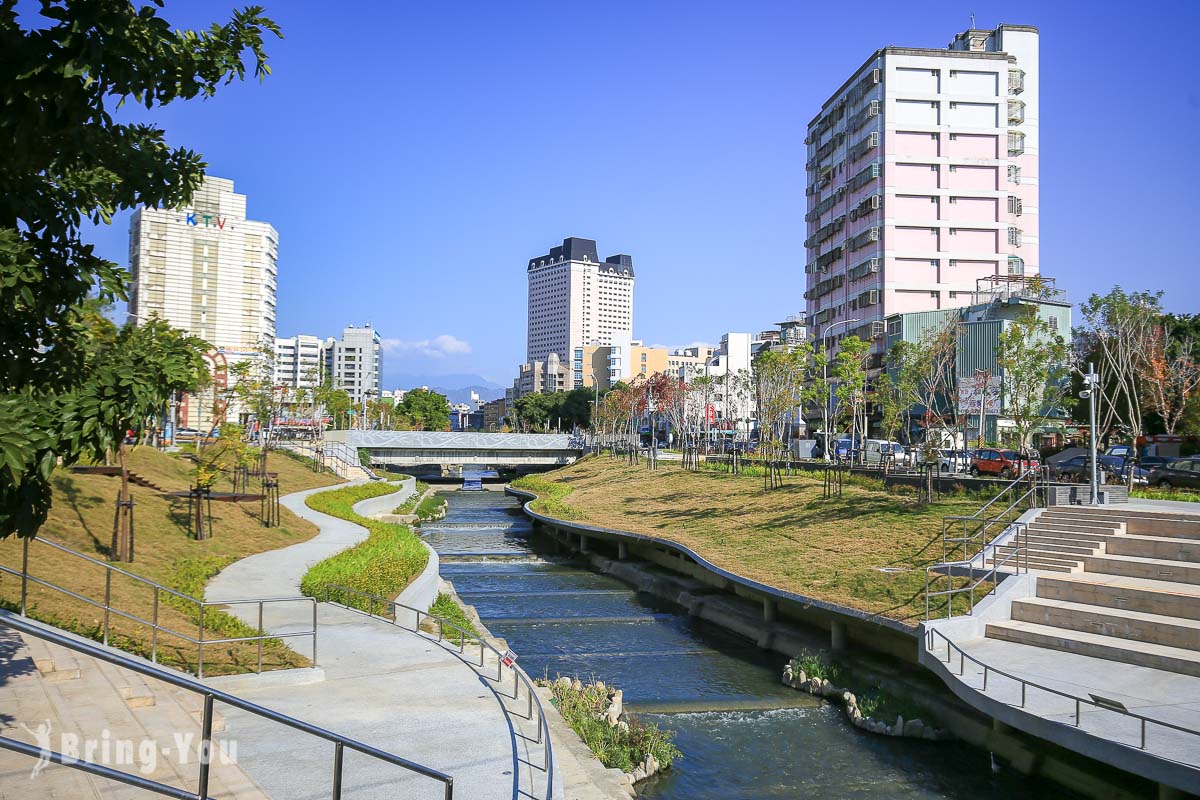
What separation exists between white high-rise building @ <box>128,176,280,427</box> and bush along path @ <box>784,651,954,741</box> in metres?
106

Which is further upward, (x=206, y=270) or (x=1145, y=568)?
(x=206, y=270)

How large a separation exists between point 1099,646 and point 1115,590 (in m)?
2.03

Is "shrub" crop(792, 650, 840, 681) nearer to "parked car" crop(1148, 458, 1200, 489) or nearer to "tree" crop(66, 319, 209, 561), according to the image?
"tree" crop(66, 319, 209, 561)

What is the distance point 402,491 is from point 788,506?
30334 millimetres

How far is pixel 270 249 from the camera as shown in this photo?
135375mm

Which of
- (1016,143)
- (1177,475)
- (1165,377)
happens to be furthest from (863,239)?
(1177,475)

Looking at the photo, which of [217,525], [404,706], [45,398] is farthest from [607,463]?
[45,398]

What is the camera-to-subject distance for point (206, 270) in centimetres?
11981

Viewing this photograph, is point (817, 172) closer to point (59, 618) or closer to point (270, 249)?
point (59, 618)

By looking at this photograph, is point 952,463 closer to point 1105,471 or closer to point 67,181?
point 1105,471

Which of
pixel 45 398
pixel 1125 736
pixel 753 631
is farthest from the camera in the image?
pixel 753 631

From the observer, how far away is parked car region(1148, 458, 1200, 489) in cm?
2862

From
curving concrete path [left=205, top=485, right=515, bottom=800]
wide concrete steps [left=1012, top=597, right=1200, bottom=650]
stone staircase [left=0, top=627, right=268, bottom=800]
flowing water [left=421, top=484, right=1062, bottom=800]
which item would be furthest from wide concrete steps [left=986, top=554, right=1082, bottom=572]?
stone staircase [left=0, top=627, right=268, bottom=800]

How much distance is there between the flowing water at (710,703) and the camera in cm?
1403
